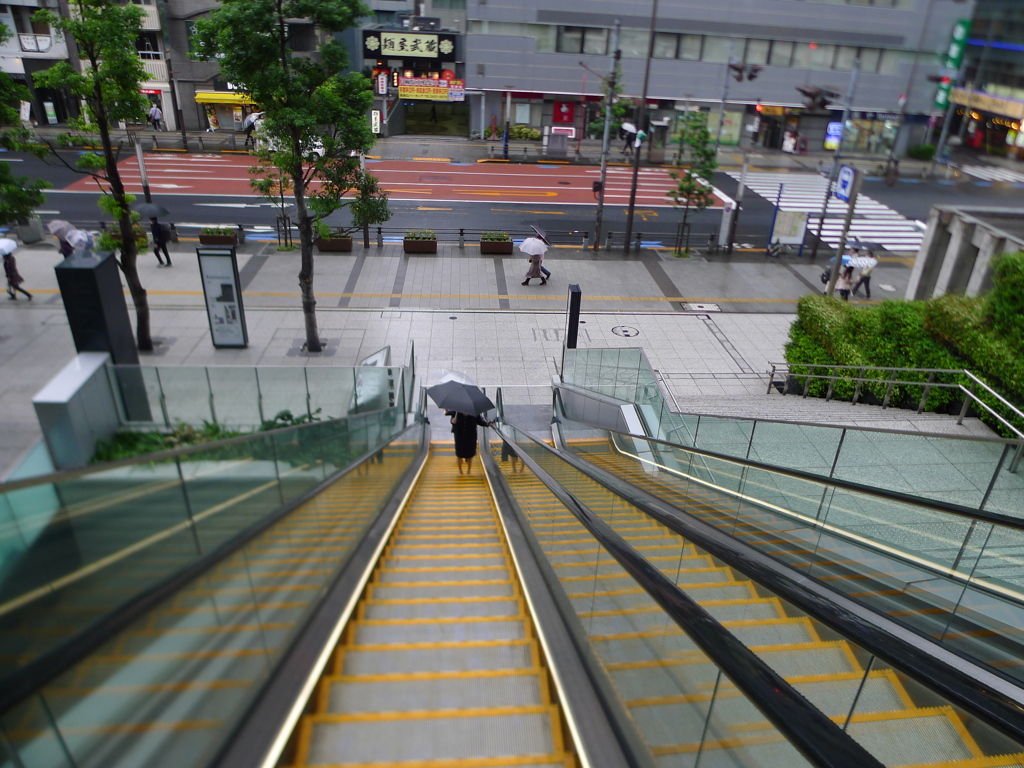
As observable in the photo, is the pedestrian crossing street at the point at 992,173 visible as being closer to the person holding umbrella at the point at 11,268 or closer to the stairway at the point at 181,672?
the person holding umbrella at the point at 11,268

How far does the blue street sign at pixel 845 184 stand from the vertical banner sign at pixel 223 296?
624 inches

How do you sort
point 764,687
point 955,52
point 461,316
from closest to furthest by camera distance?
point 764,687 → point 461,316 → point 955,52

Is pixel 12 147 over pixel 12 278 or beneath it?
over

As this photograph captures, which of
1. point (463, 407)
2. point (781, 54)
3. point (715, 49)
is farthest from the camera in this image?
point (781, 54)

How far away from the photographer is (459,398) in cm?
1056

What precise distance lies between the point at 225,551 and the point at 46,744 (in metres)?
1.17

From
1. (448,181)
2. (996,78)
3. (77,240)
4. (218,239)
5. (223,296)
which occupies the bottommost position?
(448,181)

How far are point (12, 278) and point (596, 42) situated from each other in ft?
110

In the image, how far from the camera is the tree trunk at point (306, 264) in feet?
49.0

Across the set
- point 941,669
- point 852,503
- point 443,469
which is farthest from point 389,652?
point 443,469

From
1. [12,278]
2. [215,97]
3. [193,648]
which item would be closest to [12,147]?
[12,278]

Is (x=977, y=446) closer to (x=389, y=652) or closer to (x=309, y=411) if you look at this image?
(x=389, y=652)

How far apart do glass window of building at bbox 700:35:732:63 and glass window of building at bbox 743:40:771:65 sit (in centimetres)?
118

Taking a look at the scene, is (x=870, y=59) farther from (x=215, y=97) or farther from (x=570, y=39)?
(x=215, y=97)
